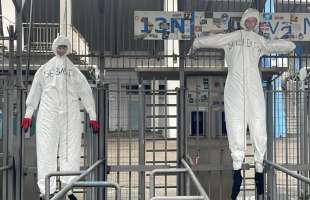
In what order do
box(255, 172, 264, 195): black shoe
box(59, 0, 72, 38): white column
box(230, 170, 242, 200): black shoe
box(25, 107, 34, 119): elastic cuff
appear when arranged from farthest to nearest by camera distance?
1. box(59, 0, 72, 38): white column
2. box(25, 107, 34, 119): elastic cuff
3. box(255, 172, 264, 195): black shoe
4. box(230, 170, 242, 200): black shoe

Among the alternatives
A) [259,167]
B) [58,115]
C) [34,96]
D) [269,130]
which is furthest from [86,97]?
[269,130]

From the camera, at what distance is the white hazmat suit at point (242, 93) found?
5707mm

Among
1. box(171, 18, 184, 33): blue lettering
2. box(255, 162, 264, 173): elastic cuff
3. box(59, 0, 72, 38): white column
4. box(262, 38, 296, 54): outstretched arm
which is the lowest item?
box(255, 162, 264, 173): elastic cuff

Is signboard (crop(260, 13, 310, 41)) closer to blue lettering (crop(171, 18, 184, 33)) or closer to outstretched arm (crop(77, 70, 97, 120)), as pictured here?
blue lettering (crop(171, 18, 184, 33))

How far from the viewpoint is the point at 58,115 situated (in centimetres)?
599

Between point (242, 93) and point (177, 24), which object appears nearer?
point (242, 93)

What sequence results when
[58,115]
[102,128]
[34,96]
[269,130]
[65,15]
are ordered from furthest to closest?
[65,15], [269,130], [102,128], [34,96], [58,115]

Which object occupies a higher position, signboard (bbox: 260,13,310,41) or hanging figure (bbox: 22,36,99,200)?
signboard (bbox: 260,13,310,41)

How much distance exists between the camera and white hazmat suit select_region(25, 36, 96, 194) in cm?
596

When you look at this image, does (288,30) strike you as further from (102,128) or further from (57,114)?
(57,114)

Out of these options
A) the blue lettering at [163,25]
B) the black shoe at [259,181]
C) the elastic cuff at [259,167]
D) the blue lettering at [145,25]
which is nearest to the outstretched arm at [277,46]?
the elastic cuff at [259,167]

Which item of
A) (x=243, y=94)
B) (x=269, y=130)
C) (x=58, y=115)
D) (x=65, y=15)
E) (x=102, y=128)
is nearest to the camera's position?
(x=243, y=94)

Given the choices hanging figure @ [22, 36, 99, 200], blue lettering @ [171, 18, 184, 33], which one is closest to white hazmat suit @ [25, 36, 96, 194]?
hanging figure @ [22, 36, 99, 200]

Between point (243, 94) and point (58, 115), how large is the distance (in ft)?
6.97
